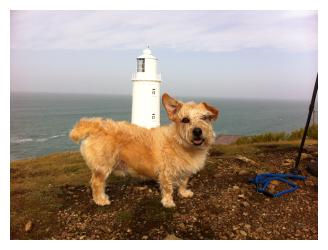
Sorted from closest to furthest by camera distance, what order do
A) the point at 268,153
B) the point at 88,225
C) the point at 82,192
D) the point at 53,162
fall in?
the point at 88,225
the point at 82,192
the point at 268,153
the point at 53,162

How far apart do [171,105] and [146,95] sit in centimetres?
1542

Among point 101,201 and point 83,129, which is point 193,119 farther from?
point 101,201

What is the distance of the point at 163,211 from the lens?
212 inches

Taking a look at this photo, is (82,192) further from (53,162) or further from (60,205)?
(53,162)

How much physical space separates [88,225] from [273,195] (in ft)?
12.5

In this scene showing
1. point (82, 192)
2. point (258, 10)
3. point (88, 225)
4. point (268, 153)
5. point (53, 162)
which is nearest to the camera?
point (88, 225)

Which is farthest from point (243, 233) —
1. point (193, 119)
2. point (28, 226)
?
point (28, 226)

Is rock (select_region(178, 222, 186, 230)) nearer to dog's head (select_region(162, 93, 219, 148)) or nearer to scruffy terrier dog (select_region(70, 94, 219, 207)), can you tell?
scruffy terrier dog (select_region(70, 94, 219, 207))

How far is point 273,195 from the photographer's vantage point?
19.2 ft

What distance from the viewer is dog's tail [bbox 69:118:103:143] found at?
18.0 feet

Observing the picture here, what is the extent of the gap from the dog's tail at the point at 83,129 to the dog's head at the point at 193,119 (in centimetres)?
149

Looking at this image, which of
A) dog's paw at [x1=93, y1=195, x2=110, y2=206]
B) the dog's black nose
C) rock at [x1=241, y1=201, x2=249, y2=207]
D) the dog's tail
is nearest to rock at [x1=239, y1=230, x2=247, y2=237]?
rock at [x1=241, y1=201, x2=249, y2=207]

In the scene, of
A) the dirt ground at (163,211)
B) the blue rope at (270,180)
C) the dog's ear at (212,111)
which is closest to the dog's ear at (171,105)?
the dog's ear at (212,111)
